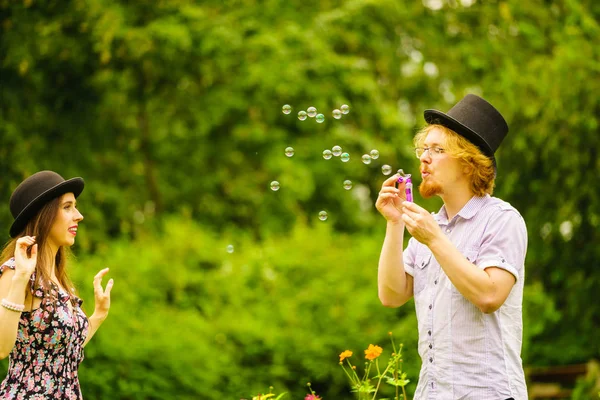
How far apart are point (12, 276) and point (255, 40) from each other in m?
7.17

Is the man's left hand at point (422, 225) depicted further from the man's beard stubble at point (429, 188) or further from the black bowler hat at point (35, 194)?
the black bowler hat at point (35, 194)

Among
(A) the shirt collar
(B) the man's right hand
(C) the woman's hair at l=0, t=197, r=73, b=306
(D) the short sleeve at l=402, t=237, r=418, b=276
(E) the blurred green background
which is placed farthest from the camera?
(E) the blurred green background

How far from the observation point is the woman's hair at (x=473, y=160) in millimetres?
3162

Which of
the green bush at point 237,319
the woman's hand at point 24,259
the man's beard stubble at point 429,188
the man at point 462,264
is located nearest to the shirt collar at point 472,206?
the man at point 462,264

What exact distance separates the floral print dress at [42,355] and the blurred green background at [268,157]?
109 inches

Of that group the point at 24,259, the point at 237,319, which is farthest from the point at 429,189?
the point at 237,319

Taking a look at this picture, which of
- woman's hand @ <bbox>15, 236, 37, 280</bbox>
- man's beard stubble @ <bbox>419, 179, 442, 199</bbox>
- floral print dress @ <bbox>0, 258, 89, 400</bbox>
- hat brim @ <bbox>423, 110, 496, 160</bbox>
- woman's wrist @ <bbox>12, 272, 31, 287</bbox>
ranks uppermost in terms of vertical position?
hat brim @ <bbox>423, 110, 496, 160</bbox>

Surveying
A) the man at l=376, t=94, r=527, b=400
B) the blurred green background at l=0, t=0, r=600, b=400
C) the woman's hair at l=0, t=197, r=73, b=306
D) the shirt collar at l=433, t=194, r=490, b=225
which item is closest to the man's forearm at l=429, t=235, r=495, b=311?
the man at l=376, t=94, r=527, b=400

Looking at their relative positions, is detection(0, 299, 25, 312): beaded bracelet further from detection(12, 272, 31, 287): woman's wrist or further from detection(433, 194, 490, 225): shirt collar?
detection(433, 194, 490, 225): shirt collar

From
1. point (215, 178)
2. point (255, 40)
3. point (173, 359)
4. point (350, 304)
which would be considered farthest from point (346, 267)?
point (215, 178)

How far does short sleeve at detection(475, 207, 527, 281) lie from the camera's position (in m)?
2.94

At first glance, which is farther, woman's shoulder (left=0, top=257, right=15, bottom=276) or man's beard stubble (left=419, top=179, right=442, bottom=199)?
woman's shoulder (left=0, top=257, right=15, bottom=276)

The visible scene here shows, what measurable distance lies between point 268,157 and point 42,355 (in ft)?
24.9

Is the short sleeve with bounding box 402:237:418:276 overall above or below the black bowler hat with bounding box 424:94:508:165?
below
